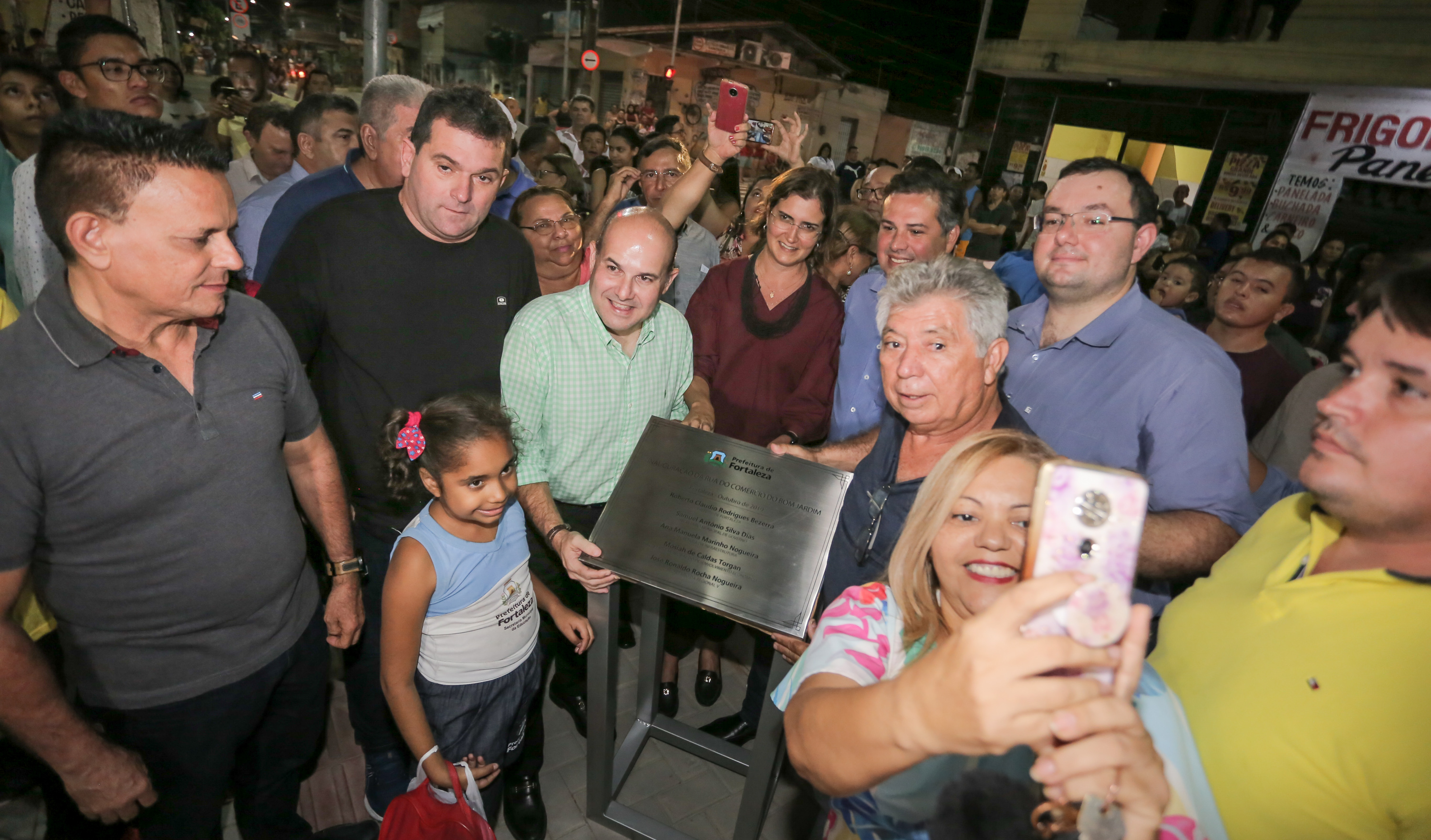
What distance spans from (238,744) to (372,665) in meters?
0.55

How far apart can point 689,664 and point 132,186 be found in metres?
3.36

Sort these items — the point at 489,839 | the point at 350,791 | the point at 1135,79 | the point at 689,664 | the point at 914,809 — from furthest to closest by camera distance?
the point at 1135,79
the point at 689,664
the point at 350,791
the point at 489,839
the point at 914,809

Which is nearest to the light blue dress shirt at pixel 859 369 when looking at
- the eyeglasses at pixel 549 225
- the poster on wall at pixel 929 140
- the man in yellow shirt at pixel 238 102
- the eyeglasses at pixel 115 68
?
the eyeglasses at pixel 549 225

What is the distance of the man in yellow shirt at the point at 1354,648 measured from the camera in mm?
1087

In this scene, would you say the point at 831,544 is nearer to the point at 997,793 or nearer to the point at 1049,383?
the point at 997,793

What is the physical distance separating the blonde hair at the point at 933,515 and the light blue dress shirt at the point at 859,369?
159 centimetres

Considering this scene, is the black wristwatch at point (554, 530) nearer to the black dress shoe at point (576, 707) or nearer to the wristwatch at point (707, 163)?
the black dress shoe at point (576, 707)

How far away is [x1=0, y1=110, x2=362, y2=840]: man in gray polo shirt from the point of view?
1510mm

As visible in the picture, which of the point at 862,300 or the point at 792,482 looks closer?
the point at 792,482

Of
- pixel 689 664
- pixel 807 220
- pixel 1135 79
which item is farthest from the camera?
pixel 1135 79

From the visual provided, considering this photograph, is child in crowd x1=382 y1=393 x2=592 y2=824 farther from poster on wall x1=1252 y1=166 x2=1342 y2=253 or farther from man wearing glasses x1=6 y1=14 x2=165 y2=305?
poster on wall x1=1252 y1=166 x2=1342 y2=253

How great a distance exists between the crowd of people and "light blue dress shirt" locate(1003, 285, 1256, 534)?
0.04 ft

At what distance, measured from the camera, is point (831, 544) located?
2123mm

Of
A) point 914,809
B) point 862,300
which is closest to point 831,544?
point 914,809
